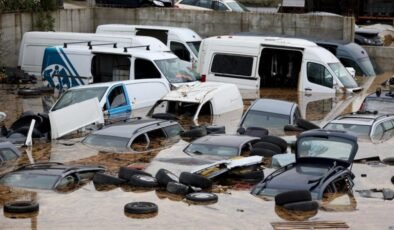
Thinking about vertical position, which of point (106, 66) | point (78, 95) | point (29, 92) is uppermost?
point (106, 66)

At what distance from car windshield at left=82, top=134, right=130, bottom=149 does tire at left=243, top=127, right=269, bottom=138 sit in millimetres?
2952

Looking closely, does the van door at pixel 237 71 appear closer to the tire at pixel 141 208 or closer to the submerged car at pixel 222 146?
the submerged car at pixel 222 146

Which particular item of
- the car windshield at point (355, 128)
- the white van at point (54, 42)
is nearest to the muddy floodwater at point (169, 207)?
the car windshield at point (355, 128)

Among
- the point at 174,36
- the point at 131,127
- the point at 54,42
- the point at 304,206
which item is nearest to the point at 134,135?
the point at 131,127

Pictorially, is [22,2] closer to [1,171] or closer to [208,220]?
[1,171]

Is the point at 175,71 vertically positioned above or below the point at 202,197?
above

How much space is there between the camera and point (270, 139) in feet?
60.6

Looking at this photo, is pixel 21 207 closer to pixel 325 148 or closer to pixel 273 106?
pixel 325 148

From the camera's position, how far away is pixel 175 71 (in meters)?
26.8

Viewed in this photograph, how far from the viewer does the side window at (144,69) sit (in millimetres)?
26453

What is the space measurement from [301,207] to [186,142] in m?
6.07

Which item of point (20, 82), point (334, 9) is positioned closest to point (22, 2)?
point (20, 82)

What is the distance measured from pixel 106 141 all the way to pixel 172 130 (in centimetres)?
183

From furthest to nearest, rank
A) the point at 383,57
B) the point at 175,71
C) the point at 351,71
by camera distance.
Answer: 1. the point at 383,57
2. the point at 351,71
3. the point at 175,71
